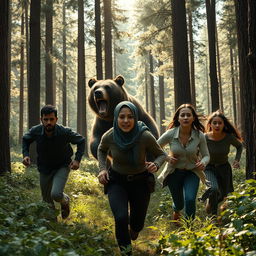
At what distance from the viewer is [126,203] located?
5020mm

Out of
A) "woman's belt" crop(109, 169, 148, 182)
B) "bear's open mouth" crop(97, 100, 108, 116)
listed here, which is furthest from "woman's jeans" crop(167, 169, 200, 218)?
"bear's open mouth" crop(97, 100, 108, 116)

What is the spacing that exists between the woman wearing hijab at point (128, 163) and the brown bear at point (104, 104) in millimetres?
3564

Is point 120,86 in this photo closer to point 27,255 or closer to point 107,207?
point 107,207

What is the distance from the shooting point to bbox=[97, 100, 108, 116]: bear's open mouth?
343 inches

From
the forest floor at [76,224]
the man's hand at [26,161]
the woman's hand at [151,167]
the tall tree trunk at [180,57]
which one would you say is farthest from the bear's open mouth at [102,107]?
the tall tree trunk at [180,57]

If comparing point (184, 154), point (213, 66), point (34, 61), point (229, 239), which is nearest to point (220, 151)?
point (184, 154)

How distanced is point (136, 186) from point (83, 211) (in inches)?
119

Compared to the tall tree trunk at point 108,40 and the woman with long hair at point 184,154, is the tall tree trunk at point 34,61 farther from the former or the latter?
the woman with long hair at point 184,154

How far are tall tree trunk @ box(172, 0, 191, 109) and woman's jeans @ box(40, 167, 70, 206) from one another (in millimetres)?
7202

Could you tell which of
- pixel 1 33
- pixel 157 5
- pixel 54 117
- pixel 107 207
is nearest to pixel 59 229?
pixel 54 117

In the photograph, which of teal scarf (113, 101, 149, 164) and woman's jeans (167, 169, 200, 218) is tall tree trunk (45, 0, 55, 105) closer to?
woman's jeans (167, 169, 200, 218)

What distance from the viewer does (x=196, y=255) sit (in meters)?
3.34

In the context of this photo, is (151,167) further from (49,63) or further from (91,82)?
(49,63)

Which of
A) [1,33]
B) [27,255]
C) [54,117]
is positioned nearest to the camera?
[27,255]
